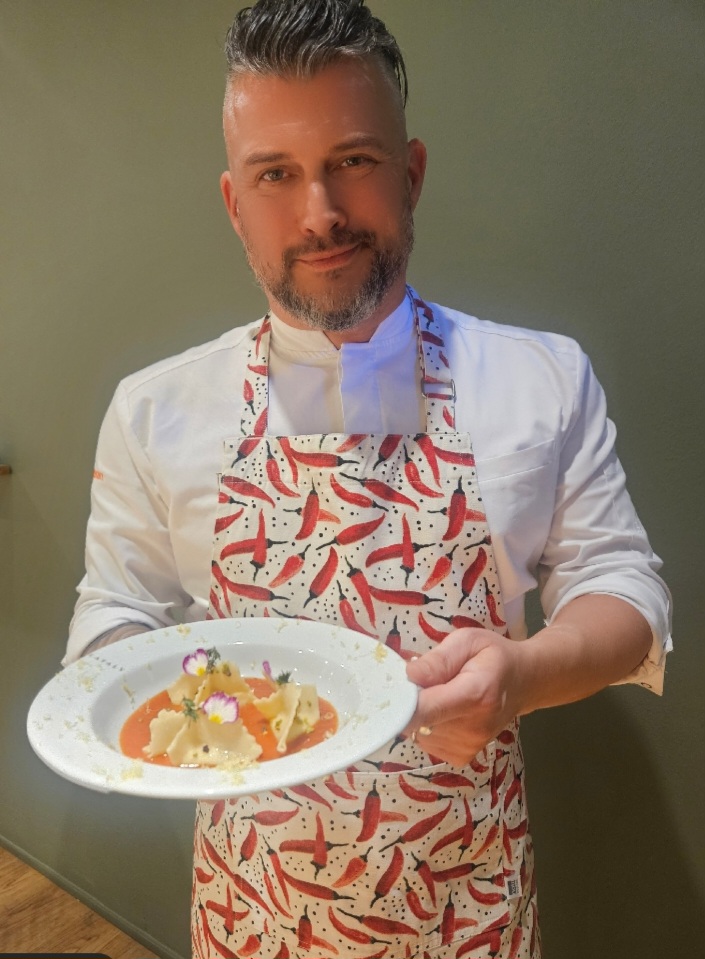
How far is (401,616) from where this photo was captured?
947mm

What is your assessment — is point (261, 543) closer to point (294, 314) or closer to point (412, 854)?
point (294, 314)

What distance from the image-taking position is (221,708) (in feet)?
2.51

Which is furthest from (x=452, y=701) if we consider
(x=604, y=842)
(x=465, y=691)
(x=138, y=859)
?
(x=138, y=859)

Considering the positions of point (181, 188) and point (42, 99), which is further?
point (42, 99)

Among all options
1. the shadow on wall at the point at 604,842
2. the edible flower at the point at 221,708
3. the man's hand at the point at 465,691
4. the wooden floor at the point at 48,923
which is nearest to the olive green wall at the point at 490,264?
the shadow on wall at the point at 604,842

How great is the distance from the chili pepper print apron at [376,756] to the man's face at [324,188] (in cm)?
19

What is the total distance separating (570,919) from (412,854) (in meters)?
0.70

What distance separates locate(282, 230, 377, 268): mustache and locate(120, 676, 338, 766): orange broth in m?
0.54

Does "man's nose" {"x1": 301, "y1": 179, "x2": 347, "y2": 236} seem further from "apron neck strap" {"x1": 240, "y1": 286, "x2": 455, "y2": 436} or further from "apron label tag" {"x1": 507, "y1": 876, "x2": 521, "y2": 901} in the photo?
"apron label tag" {"x1": 507, "y1": 876, "x2": 521, "y2": 901}

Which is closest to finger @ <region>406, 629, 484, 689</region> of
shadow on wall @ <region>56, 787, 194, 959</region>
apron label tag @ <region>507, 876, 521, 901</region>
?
apron label tag @ <region>507, 876, 521, 901</region>

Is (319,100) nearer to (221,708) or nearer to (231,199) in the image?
(231,199)

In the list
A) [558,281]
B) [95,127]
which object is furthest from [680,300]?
[95,127]

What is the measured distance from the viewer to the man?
2.99 feet

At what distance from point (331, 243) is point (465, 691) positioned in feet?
1.83
